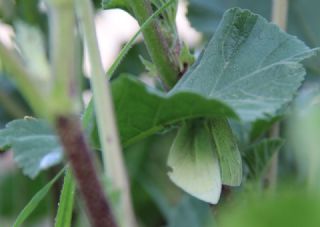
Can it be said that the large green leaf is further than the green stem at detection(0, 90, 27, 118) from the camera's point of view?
No

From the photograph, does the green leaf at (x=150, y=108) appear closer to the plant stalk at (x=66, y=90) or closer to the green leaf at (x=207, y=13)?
the plant stalk at (x=66, y=90)

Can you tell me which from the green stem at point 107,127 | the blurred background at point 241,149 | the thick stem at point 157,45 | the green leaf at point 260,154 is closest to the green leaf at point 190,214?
the blurred background at point 241,149

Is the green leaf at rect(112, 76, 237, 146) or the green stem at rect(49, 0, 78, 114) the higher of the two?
the green stem at rect(49, 0, 78, 114)

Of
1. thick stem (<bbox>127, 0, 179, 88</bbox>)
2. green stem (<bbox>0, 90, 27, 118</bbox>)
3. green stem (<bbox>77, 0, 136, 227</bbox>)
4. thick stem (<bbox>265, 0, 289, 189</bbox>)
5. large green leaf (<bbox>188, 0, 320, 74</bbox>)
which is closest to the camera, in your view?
green stem (<bbox>77, 0, 136, 227</bbox>)

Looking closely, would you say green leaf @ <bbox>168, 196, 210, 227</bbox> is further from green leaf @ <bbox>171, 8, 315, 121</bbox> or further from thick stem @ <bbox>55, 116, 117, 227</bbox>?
thick stem @ <bbox>55, 116, 117, 227</bbox>

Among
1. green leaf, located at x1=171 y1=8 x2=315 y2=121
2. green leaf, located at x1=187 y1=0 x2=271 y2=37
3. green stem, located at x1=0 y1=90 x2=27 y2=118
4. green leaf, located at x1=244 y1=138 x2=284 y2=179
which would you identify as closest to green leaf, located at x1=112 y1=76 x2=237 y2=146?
green leaf, located at x1=171 y1=8 x2=315 y2=121

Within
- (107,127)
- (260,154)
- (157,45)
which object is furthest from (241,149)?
(107,127)

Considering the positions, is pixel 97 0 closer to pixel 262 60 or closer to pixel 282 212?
pixel 262 60
